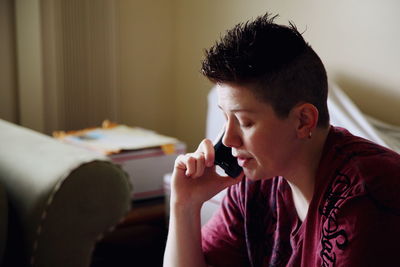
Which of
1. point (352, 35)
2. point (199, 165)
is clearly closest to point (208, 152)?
point (199, 165)

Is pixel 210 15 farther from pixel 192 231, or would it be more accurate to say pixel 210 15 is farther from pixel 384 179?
pixel 384 179

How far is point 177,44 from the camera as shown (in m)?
3.23

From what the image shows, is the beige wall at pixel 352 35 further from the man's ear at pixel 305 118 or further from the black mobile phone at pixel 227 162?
the man's ear at pixel 305 118

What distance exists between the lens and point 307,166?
3.75 feet

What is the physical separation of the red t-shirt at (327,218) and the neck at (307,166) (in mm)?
18

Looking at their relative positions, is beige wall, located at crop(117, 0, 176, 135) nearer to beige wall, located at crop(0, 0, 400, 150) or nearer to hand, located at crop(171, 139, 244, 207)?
beige wall, located at crop(0, 0, 400, 150)

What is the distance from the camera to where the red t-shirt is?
960 millimetres

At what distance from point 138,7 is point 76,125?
72cm

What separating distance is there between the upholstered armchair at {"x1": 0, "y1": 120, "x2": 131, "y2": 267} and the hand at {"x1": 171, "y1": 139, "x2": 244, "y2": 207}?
256 millimetres

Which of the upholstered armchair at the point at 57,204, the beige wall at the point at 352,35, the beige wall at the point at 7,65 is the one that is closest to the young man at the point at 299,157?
the upholstered armchair at the point at 57,204

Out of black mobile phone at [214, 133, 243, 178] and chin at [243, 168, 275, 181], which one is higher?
chin at [243, 168, 275, 181]

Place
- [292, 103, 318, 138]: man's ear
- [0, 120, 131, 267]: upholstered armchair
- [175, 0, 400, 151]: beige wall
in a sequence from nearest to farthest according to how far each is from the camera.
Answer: [292, 103, 318, 138]: man's ear → [0, 120, 131, 267]: upholstered armchair → [175, 0, 400, 151]: beige wall

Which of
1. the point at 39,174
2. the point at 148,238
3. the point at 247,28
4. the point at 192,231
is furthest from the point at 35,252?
the point at 148,238

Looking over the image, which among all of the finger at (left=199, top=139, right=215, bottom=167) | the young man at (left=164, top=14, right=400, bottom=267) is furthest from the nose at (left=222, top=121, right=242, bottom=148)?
the finger at (left=199, top=139, right=215, bottom=167)
